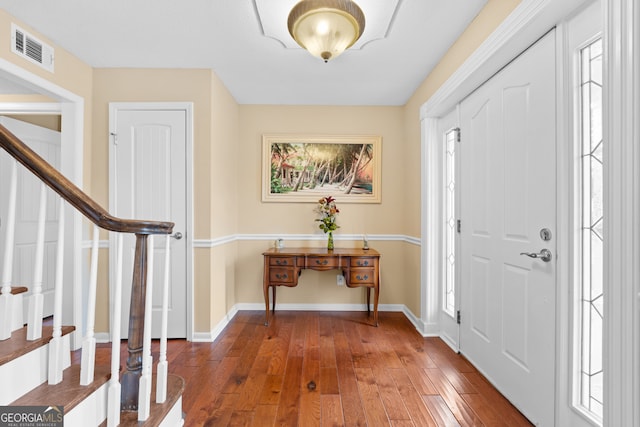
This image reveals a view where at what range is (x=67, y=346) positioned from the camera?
1465mm

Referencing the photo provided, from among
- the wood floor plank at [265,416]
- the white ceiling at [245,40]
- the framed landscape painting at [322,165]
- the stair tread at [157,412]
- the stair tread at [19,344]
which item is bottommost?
the wood floor plank at [265,416]

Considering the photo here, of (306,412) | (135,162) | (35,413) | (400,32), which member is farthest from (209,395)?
→ (400,32)

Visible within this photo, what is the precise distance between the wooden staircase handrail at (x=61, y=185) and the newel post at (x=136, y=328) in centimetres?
11

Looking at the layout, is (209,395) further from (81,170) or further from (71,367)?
(81,170)

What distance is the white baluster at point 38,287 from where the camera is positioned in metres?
1.33

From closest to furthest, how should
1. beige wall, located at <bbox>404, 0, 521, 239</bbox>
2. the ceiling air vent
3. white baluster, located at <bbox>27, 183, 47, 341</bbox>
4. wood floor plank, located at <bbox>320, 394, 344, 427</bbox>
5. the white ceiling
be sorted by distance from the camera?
white baluster, located at <bbox>27, 183, 47, 341</bbox>
wood floor plank, located at <bbox>320, 394, 344, 427</bbox>
beige wall, located at <bbox>404, 0, 521, 239</bbox>
the white ceiling
the ceiling air vent

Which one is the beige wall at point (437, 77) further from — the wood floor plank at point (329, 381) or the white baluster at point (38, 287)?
the white baluster at point (38, 287)

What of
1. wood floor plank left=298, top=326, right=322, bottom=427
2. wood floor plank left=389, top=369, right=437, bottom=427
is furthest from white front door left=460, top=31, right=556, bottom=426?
wood floor plank left=298, top=326, right=322, bottom=427

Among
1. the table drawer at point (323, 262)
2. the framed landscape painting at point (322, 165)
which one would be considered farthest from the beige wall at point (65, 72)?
the table drawer at point (323, 262)

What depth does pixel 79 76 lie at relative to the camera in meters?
2.73

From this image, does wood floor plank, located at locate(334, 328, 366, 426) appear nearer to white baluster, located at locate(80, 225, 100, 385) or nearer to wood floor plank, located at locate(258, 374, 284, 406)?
wood floor plank, located at locate(258, 374, 284, 406)

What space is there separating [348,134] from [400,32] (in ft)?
5.08

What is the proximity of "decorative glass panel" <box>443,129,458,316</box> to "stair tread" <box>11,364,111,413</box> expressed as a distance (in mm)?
2564

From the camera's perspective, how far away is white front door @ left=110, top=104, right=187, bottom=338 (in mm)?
2865
